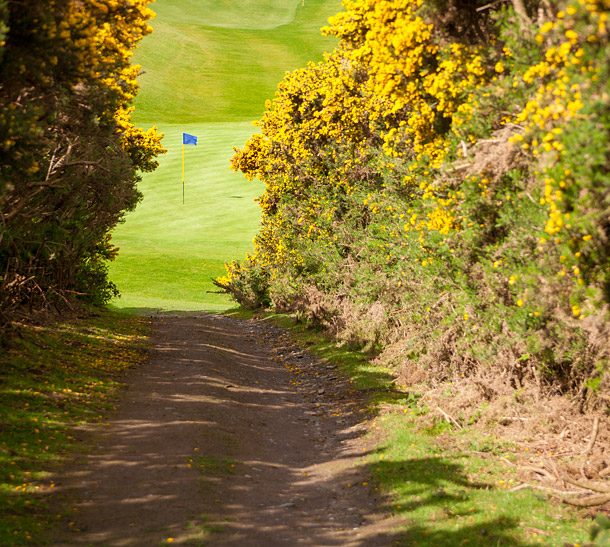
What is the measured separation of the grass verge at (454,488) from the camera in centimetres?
675

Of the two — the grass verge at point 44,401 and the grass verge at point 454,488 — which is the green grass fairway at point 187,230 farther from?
the grass verge at point 454,488

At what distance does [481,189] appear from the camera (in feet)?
26.5

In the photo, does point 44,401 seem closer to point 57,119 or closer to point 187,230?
point 57,119

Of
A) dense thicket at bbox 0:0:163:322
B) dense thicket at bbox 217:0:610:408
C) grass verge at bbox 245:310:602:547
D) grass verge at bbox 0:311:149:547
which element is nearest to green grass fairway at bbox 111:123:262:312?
dense thicket at bbox 0:0:163:322

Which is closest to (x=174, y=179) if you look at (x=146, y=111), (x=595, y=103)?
(x=146, y=111)

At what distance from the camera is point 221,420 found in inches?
429

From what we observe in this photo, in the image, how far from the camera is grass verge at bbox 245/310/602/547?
6754mm

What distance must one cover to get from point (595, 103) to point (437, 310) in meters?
7.60

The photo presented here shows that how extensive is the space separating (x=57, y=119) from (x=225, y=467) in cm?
649

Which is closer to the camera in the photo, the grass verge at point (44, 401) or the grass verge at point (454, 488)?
the grass verge at point (454, 488)

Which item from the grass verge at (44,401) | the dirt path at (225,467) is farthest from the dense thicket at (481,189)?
the grass verge at (44,401)

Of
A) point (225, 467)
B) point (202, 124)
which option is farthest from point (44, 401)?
point (202, 124)

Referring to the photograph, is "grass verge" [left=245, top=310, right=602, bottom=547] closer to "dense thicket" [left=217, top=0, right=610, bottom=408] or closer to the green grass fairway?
"dense thicket" [left=217, top=0, right=610, bottom=408]

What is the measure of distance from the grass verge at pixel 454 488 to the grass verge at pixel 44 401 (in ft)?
13.0
